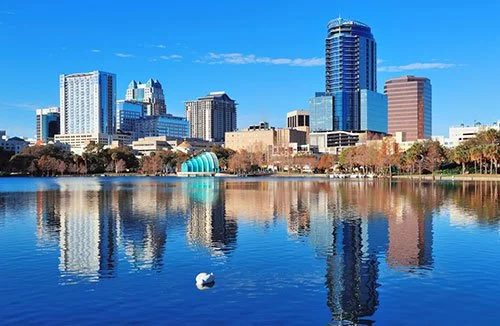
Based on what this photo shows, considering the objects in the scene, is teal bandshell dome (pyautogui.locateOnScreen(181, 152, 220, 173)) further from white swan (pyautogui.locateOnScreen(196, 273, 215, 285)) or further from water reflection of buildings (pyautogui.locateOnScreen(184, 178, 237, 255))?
white swan (pyautogui.locateOnScreen(196, 273, 215, 285))

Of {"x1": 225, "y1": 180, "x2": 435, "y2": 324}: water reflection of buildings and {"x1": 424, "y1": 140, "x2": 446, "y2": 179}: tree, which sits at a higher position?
{"x1": 424, "y1": 140, "x2": 446, "y2": 179}: tree

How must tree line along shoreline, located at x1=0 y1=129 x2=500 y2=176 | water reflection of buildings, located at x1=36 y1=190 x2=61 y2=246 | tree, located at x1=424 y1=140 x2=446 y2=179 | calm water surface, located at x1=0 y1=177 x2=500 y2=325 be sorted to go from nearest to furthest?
1. calm water surface, located at x1=0 y1=177 x2=500 y2=325
2. water reflection of buildings, located at x1=36 y1=190 x2=61 y2=246
3. tree line along shoreline, located at x1=0 y1=129 x2=500 y2=176
4. tree, located at x1=424 y1=140 x2=446 y2=179

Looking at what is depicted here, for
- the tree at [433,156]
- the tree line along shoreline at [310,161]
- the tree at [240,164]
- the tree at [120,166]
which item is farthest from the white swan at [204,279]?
the tree at [120,166]

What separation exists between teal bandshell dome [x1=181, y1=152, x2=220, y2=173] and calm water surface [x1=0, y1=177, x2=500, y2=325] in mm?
116684

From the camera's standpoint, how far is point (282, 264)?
20.7 metres

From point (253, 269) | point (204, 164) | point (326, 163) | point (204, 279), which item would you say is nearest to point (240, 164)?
point (204, 164)

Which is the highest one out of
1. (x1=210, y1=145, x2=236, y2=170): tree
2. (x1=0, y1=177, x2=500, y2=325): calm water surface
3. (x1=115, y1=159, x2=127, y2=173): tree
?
(x1=210, y1=145, x2=236, y2=170): tree

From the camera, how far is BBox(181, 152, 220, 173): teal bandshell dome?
154 meters

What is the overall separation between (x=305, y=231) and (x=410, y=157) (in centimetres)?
9107

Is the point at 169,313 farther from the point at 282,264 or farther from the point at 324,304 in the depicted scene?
the point at 282,264

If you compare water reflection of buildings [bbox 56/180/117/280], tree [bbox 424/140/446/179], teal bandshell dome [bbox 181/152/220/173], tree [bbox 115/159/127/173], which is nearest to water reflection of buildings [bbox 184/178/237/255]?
water reflection of buildings [bbox 56/180/117/280]

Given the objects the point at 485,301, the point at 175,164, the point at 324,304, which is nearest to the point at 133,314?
the point at 324,304

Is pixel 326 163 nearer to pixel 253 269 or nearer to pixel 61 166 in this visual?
pixel 61 166

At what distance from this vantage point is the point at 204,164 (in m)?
154
